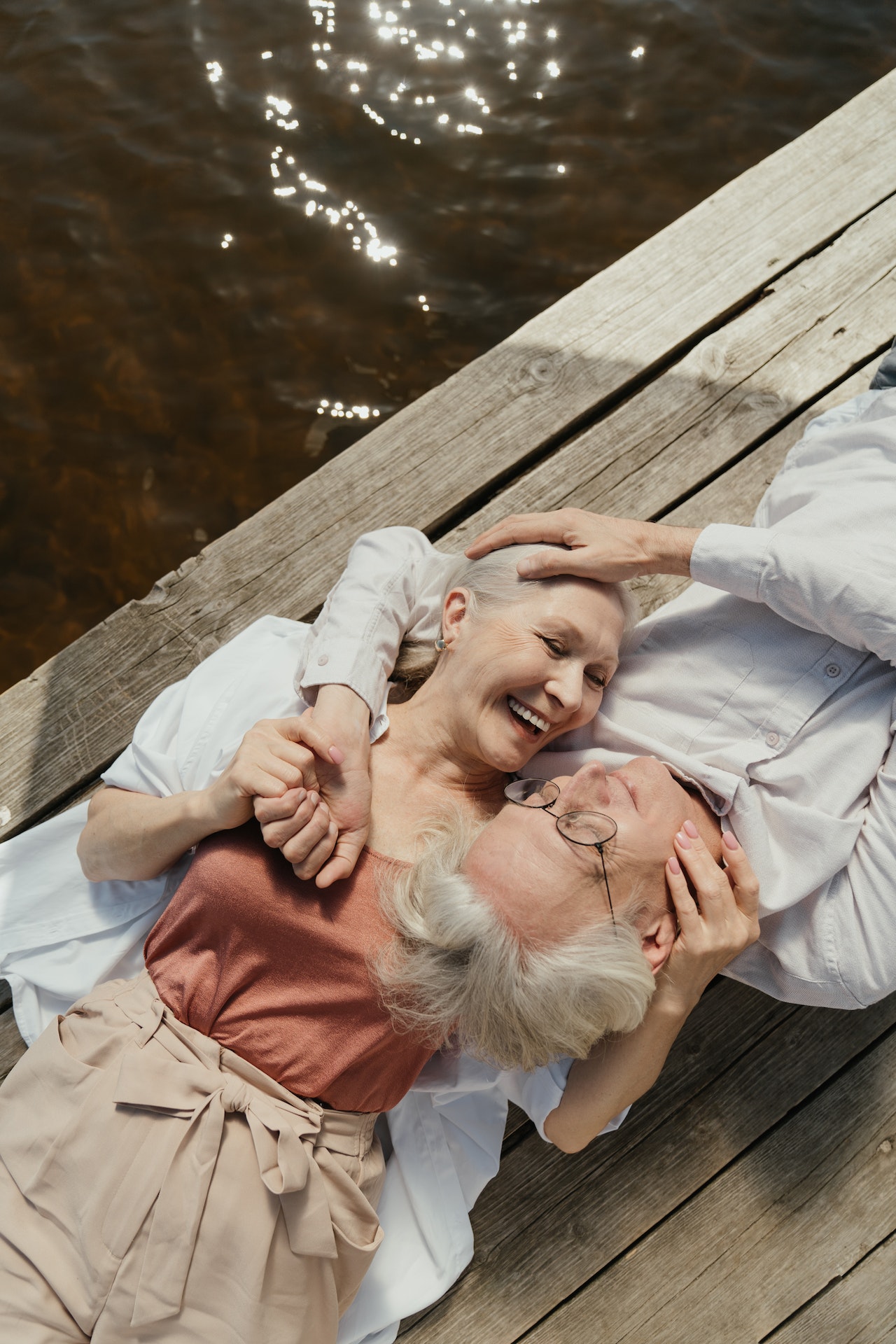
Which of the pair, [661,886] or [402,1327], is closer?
[661,886]

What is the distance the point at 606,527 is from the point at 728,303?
143 centimetres

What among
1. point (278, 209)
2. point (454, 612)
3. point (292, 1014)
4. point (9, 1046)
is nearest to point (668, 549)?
point (454, 612)

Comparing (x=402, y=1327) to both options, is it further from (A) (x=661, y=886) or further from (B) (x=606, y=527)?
(B) (x=606, y=527)

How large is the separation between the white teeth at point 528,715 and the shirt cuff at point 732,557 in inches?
23.8

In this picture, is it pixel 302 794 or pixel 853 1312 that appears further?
pixel 853 1312

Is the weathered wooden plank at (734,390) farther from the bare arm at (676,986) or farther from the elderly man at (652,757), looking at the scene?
the bare arm at (676,986)

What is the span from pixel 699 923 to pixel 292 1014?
3.45ft

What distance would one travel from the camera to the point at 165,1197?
2.06m

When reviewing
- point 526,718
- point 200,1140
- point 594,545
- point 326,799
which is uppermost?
point 594,545

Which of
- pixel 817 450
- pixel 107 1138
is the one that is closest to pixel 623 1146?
pixel 107 1138

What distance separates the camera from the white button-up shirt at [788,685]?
7.48 ft

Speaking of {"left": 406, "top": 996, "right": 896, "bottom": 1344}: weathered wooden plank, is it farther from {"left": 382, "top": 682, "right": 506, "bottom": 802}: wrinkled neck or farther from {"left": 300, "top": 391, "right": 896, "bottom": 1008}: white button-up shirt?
{"left": 382, "top": 682, "right": 506, "bottom": 802}: wrinkled neck

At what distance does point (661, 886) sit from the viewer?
2152mm

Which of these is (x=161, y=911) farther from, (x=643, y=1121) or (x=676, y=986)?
(x=643, y=1121)
